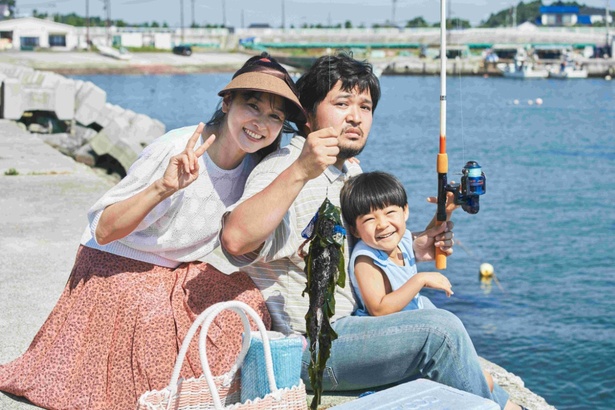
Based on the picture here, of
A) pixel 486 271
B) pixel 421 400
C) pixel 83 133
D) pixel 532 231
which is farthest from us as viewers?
pixel 83 133

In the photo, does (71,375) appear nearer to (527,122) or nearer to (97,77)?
(527,122)

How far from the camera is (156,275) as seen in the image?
3855 millimetres

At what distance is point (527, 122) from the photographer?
39875mm

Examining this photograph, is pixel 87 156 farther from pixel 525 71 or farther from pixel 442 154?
pixel 525 71

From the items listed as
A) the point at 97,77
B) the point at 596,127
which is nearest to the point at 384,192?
the point at 596,127

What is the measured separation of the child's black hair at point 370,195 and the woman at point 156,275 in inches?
14.9

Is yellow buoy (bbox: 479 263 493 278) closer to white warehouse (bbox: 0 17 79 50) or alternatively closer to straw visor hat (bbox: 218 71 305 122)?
straw visor hat (bbox: 218 71 305 122)

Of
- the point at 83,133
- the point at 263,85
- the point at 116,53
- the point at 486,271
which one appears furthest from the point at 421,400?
the point at 116,53

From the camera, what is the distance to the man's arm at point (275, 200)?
3.31m

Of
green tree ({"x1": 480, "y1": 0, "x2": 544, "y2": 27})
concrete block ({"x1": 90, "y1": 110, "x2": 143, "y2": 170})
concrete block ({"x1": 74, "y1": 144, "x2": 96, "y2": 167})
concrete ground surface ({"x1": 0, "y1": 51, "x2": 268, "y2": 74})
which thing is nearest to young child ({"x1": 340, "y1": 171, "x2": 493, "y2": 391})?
concrete block ({"x1": 90, "y1": 110, "x2": 143, "y2": 170})

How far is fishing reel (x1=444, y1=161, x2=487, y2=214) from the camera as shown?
394 cm

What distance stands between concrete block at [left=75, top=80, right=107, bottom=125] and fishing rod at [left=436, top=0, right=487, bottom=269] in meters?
14.4

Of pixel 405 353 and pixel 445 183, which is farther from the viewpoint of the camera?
pixel 445 183

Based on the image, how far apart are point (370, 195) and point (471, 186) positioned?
42 cm
